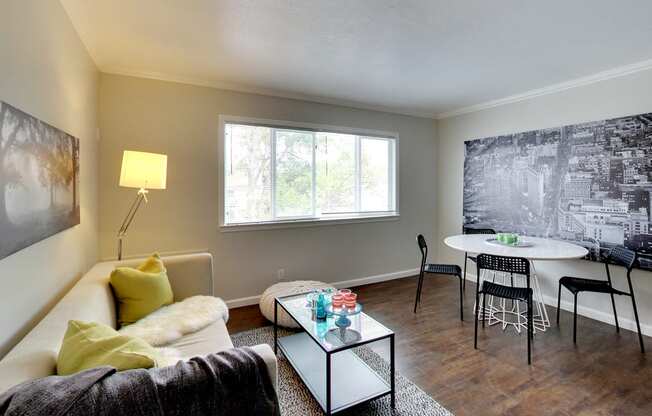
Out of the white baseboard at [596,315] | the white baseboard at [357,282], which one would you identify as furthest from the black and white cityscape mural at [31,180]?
the white baseboard at [596,315]

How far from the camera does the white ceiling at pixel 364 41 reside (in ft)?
6.44

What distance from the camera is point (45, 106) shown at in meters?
1.65

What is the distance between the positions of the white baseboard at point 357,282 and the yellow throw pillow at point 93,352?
2.25 meters

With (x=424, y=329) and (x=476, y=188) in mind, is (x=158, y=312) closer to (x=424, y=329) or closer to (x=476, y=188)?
(x=424, y=329)

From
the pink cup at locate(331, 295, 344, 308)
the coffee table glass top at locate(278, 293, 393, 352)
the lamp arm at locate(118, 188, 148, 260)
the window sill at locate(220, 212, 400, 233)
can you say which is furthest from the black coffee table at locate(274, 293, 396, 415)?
the lamp arm at locate(118, 188, 148, 260)

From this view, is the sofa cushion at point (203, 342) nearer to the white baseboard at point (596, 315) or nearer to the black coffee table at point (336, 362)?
the black coffee table at point (336, 362)

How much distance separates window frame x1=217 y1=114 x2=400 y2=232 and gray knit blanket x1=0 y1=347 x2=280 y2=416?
7.64 ft

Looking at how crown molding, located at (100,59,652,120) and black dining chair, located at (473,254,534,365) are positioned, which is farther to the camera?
crown molding, located at (100,59,652,120)

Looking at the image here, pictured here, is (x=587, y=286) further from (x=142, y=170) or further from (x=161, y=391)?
(x=142, y=170)

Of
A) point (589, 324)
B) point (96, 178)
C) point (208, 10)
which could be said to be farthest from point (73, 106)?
point (589, 324)

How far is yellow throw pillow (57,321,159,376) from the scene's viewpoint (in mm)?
1095

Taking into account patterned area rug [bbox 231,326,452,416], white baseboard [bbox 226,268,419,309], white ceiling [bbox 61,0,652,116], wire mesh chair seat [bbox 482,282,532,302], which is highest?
white ceiling [bbox 61,0,652,116]

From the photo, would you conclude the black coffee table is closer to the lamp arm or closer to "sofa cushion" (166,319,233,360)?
"sofa cushion" (166,319,233,360)

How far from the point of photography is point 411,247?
182 inches
